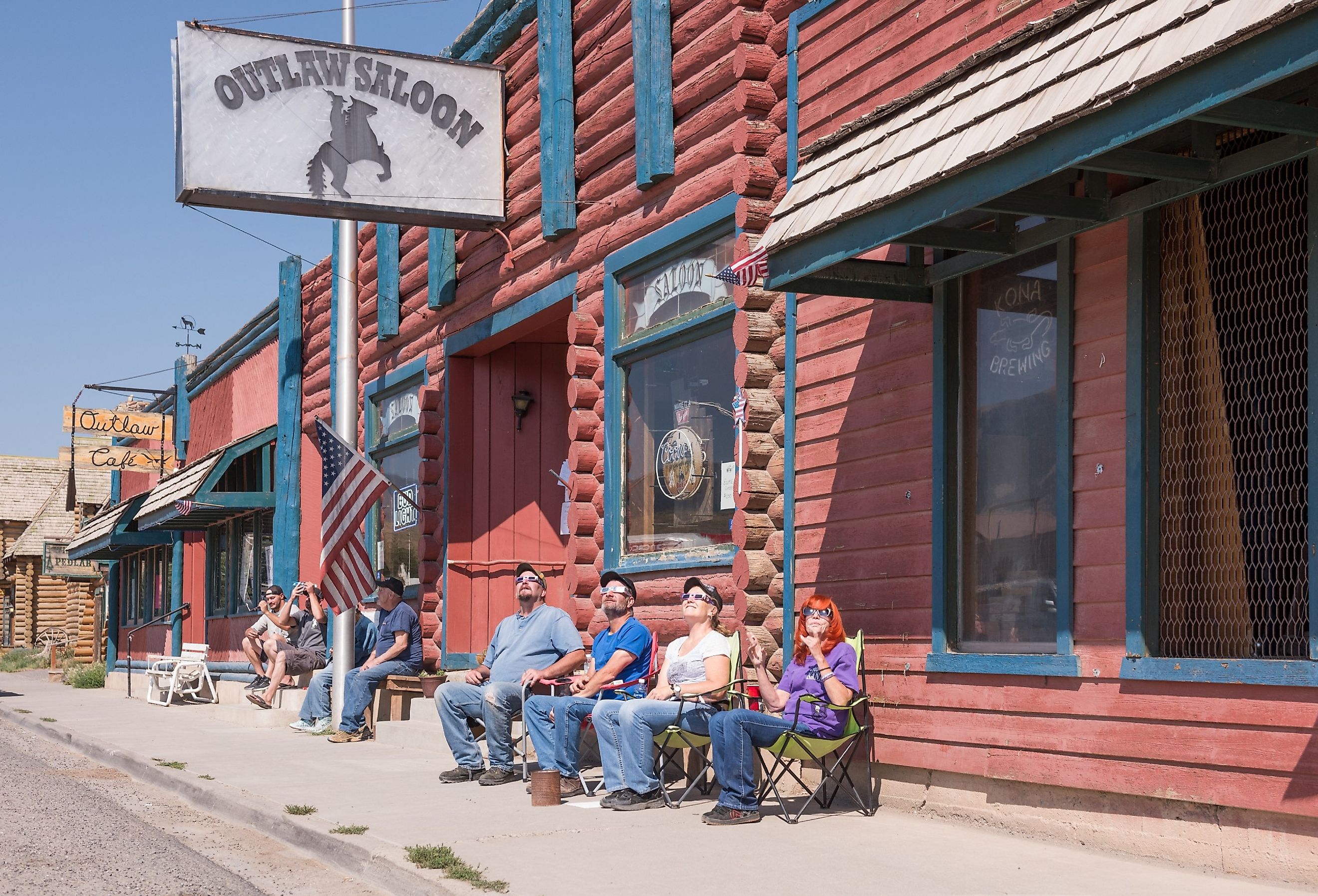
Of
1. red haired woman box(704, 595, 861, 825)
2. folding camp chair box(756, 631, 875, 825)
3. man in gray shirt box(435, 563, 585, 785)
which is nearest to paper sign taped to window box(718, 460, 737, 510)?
man in gray shirt box(435, 563, 585, 785)

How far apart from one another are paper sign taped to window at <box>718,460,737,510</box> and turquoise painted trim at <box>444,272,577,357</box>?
2898mm

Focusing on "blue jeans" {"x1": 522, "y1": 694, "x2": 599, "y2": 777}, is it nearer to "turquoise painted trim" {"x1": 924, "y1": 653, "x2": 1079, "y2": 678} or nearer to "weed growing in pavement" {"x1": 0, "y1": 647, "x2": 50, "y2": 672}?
"turquoise painted trim" {"x1": 924, "y1": 653, "x2": 1079, "y2": 678}

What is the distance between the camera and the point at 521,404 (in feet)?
48.9

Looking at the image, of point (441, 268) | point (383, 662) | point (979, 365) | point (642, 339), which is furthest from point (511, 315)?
point (979, 365)

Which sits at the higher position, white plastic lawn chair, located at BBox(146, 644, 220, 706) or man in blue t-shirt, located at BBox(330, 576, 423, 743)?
man in blue t-shirt, located at BBox(330, 576, 423, 743)

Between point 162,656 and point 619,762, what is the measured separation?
1995 cm

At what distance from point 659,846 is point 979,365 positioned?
10.3ft

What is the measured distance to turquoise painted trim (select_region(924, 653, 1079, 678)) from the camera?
279 inches

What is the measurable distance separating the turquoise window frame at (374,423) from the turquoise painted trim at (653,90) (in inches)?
199

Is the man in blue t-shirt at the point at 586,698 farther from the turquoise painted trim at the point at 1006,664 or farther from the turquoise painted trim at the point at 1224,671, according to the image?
the turquoise painted trim at the point at 1224,671

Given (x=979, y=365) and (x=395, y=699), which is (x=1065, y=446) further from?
(x=395, y=699)

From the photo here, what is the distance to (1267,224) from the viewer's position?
640 cm

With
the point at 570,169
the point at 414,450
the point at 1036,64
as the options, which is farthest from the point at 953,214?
the point at 414,450

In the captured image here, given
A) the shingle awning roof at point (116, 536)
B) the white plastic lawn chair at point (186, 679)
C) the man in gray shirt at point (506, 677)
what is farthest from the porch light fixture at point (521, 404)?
the shingle awning roof at point (116, 536)
